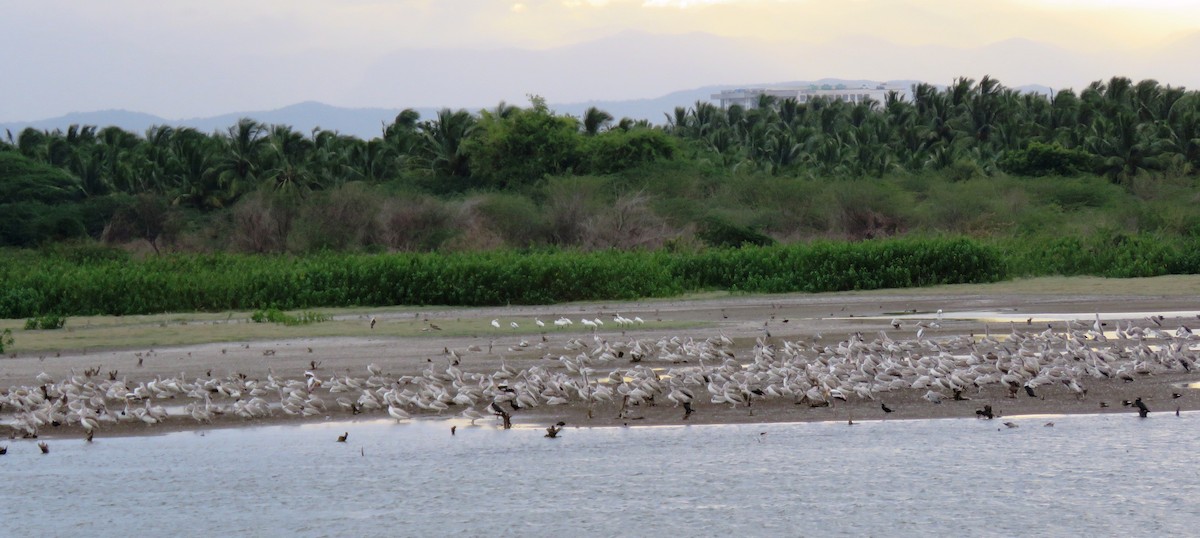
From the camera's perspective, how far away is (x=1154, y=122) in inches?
2495

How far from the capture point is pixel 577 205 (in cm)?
4431

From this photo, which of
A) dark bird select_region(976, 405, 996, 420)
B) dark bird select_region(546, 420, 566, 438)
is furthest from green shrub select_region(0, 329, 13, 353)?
dark bird select_region(976, 405, 996, 420)

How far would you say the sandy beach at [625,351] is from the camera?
15.4 m

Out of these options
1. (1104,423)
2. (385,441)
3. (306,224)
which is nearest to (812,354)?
(1104,423)

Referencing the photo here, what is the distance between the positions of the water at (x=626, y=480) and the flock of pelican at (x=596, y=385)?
1.90 ft

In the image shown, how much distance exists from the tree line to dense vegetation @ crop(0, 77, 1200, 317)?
111 mm

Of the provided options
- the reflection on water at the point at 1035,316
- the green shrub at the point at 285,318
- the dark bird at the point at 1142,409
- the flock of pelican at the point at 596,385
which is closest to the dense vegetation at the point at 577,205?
the green shrub at the point at 285,318

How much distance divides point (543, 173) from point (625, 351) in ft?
108

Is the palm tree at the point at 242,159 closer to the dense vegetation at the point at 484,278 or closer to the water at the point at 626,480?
the dense vegetation at the point at 484,278

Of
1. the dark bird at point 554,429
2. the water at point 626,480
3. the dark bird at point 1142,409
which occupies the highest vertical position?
the dark bird at point 1142,409

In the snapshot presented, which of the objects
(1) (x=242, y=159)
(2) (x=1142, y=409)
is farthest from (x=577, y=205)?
(2) (x=1142, y=409)

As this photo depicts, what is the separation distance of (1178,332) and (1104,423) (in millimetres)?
5863

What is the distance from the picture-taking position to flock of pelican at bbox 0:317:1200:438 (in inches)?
605

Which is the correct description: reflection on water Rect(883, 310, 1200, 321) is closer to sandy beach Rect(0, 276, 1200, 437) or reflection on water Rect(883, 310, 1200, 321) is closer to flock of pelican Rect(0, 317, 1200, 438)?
sandy beach Rect(0, 276, 1200, 437)
